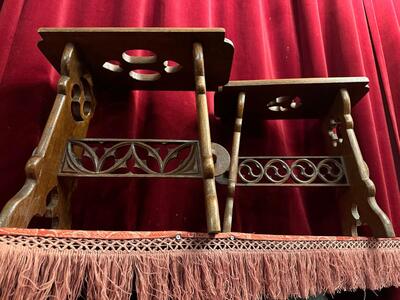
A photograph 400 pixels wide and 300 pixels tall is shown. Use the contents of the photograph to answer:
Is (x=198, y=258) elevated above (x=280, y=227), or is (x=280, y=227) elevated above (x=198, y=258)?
(x=280, y=227)

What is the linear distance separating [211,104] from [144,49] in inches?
12.3

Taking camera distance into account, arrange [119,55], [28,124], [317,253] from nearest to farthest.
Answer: [317,253] → [119,55] → [28,124]

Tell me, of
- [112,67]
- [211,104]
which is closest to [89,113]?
[112,67]

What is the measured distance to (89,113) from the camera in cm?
80

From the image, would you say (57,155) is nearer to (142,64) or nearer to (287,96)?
(142,64)

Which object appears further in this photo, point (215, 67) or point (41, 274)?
point (215, 67)

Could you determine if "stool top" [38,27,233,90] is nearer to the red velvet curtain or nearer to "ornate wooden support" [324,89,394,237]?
the red velvet curtain

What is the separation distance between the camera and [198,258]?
497 millimetres

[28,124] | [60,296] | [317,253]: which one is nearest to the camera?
[60,296]

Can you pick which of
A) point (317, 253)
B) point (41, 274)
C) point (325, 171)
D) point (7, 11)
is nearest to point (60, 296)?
point (41, 274)

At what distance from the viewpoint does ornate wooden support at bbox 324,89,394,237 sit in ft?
2.18

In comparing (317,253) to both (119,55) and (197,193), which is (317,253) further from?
(119,55)

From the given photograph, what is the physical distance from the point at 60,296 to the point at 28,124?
0.53m

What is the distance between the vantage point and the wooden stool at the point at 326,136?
0.74 meters
